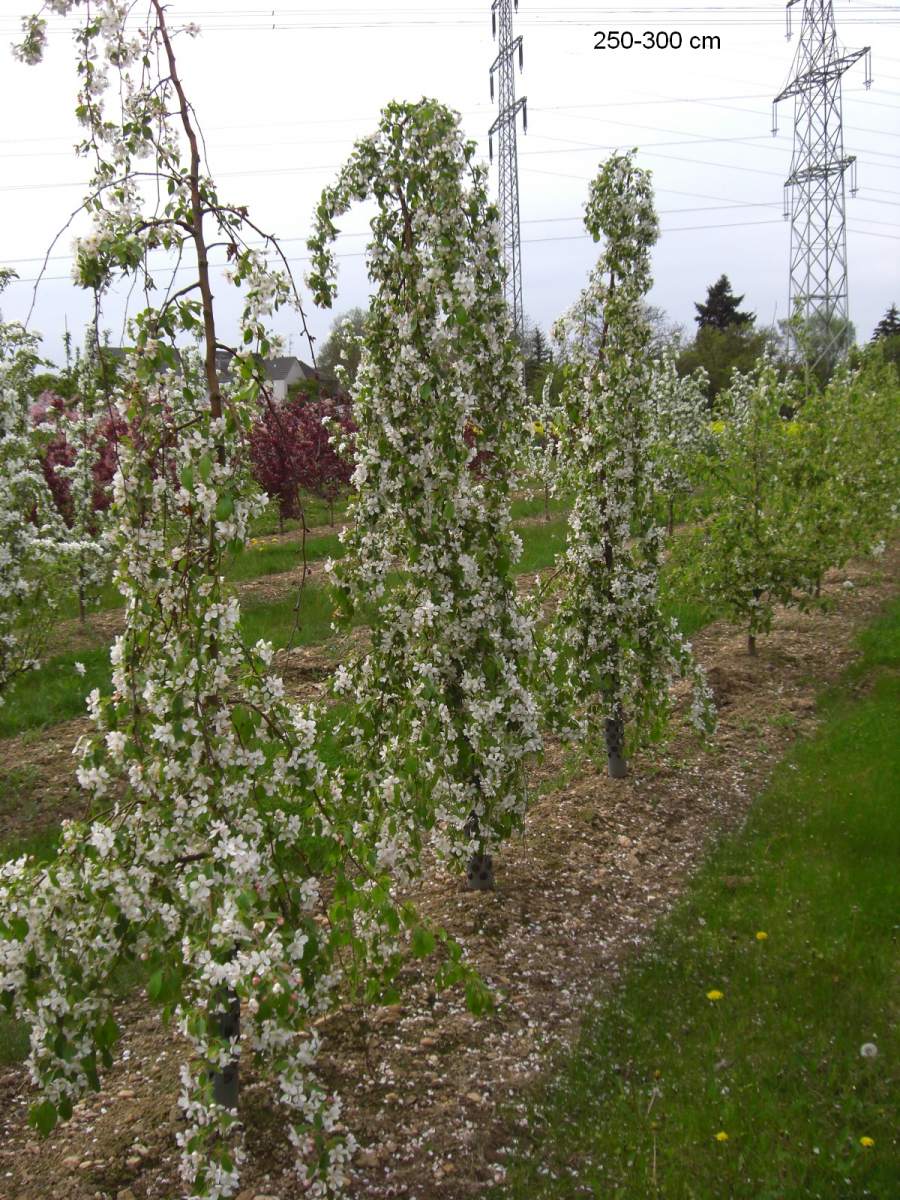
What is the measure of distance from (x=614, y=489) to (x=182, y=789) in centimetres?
393

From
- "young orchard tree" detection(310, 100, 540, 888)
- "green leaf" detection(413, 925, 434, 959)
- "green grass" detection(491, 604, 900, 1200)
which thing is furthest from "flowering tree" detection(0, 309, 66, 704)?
"green grass" detection(491, 604, 900, 1200)

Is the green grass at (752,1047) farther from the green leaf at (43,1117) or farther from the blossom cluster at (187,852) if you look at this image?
the green leaf at (43,1117)

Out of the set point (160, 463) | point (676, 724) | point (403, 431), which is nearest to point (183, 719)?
point (160, 463)

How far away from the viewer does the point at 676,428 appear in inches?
621

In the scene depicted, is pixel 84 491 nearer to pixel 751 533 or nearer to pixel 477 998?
pixel 751 533

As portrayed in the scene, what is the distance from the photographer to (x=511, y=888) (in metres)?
5.02

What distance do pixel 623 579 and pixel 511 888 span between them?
85.2 inches

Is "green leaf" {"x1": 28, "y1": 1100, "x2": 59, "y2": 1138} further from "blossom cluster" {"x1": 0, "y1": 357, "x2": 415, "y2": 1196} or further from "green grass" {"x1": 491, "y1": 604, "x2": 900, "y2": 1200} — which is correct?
"green grass" {"x1": 491, "y1": 604, "x2": 900, "y2": 1200}

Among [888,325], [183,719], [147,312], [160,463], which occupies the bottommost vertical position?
[183,719]

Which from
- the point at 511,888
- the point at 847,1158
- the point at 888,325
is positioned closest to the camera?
the point at 847,1158

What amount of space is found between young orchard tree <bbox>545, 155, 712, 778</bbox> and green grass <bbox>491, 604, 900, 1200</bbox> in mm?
1286

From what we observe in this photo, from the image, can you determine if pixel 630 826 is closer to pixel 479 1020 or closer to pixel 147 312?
pixel 479 1020

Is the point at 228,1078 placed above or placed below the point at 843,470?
below

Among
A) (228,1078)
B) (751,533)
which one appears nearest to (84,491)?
(751,533)
